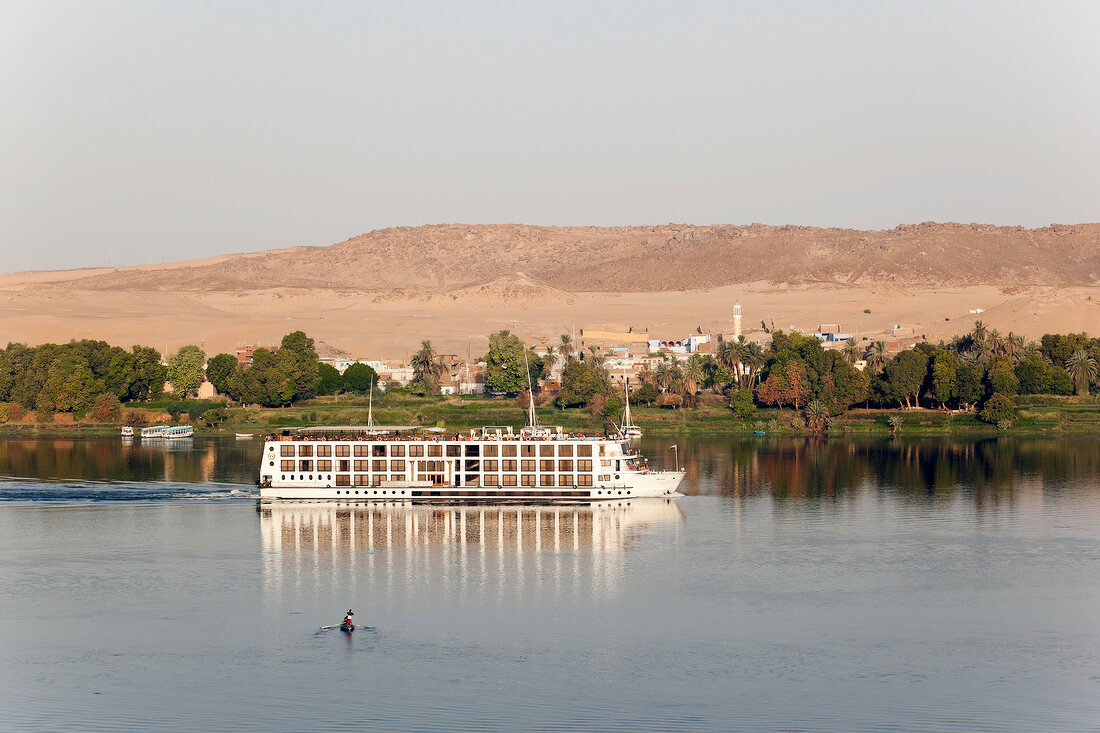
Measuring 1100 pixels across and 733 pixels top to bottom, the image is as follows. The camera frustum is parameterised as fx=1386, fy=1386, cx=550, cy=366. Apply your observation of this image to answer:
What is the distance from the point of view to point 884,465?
91688 mm

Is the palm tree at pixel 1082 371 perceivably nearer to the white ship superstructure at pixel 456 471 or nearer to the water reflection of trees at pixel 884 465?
the water reflection of trees at pixel 884 465

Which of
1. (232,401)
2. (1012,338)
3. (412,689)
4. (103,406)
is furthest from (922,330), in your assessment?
(412,689)

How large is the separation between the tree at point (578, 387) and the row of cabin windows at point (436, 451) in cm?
4845

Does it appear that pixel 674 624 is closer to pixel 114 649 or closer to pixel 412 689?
pixel 412 689

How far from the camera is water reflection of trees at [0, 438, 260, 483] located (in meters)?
84.9

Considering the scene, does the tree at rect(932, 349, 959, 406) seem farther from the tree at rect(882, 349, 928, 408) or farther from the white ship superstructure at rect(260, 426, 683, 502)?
the white ship superstructure at rect(260, 426, 683, 502)

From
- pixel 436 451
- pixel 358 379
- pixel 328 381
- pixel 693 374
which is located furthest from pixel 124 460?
pixel 693 374

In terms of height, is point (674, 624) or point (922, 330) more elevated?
point (922, 330)

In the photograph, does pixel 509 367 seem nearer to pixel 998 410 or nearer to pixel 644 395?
pixel 644 395

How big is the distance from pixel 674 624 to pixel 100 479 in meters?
48.3

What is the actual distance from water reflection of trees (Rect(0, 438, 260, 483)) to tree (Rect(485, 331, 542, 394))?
32684mm

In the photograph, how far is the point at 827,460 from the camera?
95.2m

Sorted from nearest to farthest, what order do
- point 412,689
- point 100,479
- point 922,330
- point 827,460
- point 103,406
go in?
point 412,689 < point 100,479 < point 827,460 < point 103,406 < point 922,330

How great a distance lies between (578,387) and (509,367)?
15.1 m
